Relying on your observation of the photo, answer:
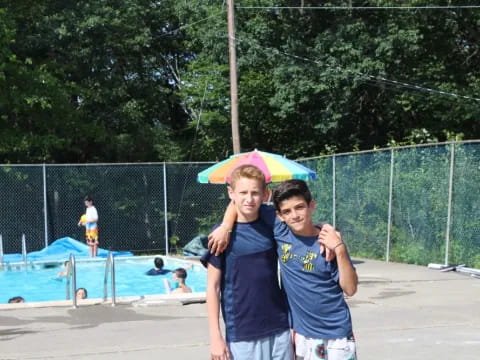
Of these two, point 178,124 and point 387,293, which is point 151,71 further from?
point 387,293

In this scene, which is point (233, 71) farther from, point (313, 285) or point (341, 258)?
point (341, 258)

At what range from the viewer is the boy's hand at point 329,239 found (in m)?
3.19

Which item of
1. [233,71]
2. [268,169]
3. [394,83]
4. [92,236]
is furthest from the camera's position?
[394,83]

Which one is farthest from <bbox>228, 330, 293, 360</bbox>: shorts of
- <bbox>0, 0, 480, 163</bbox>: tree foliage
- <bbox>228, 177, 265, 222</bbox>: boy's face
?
<bbox>0, 0, 480, 163</bbox>: tree foliage

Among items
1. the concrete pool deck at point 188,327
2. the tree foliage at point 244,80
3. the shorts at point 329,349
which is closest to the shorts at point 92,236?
the tree foliage at point 244,80

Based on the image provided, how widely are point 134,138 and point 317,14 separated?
9089 millimetres

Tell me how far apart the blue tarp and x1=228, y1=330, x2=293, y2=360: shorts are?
1429 cm

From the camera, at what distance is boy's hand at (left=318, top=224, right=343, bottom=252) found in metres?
3.19

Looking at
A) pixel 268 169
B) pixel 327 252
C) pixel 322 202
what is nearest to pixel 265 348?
pixel 327 252

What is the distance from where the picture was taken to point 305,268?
11.0 ft

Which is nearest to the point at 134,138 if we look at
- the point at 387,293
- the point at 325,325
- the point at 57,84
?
the point at 57,84

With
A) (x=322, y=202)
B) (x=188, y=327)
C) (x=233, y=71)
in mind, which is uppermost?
(x=233, y=71)

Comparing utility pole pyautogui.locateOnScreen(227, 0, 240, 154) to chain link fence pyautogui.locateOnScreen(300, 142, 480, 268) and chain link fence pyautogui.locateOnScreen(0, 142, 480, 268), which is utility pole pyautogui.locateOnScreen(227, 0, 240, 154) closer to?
chain link fence pyautogui.locateOnScreen(0, 142, 480, 268)

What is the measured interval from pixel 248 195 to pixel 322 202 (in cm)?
1453
